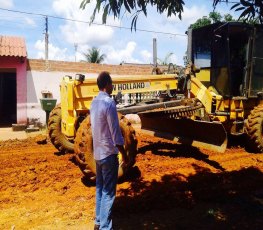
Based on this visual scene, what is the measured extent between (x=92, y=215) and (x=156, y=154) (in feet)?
11.8

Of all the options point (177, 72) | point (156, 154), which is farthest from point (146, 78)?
point (156, 154)

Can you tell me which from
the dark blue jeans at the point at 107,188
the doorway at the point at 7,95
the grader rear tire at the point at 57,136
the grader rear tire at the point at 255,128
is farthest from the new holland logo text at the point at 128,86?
the doorway at the point at 7,95

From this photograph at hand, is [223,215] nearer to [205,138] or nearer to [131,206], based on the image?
[131,206]

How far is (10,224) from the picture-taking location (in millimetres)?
4578

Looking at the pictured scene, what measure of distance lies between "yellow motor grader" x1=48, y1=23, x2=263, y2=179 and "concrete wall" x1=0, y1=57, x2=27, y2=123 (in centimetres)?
692

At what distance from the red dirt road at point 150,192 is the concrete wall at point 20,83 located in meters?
6.31

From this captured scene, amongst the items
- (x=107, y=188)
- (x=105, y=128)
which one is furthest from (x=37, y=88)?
(x=107, y=188)

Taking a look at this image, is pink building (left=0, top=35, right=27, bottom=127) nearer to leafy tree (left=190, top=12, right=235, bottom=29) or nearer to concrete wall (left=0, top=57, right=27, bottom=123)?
concrete wall (left=0, top=57, right=27, bottom=123)

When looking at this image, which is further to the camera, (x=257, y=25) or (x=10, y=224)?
(x=10, y=224)

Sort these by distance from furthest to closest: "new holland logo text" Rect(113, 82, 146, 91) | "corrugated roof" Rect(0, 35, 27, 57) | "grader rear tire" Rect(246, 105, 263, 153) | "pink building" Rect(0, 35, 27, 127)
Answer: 1. "pink building" Rect(0, 35, 27, 127)
2. "corrugated roof" Rect(0, 35, 27, 57)
3. "grader rear tire" Rect(246, 105, 263, 153)
4. "new holland logo text" Rect(113, 82, 146, 91)

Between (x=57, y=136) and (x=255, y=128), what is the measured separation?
4657 mm

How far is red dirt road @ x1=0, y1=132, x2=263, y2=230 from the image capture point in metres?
4.68

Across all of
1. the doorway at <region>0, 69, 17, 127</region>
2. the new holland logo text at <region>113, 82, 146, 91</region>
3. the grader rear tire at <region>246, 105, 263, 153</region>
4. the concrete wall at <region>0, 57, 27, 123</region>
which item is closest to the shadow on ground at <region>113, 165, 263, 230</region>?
the grader rear tire at <region>246, 105, 263, 153</region>

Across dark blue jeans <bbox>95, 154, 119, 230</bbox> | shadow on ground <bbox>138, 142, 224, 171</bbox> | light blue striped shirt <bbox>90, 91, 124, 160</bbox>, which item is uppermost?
light blue striped shirt <bbox>90, 91, 124, 160</bbox>
